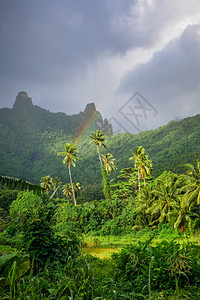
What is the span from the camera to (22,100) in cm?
18325

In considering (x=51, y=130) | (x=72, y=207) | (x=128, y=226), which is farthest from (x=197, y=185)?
(x=51, y=130)

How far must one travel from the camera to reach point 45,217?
5.49 meters

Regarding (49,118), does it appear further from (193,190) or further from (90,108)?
(193,190)

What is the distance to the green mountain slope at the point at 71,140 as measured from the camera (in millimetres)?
79000

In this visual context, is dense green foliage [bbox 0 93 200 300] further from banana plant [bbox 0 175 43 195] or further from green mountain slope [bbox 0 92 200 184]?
green mountain slope [bbox 0 92 200 184]

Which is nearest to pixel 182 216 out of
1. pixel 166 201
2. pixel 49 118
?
pixel 166 201

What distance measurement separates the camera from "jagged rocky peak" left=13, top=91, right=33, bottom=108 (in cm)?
17985

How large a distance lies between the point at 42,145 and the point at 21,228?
136 meters

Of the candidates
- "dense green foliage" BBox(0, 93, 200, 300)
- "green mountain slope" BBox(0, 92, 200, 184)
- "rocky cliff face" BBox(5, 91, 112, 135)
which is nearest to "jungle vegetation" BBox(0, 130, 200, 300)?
"dense green foliage" BBox(0, 93, 200, 300)

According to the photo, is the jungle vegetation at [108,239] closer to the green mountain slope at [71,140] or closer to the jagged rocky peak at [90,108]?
the green mountain slope at [71,140]

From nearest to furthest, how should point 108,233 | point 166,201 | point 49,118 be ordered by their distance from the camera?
point 166,201 → point 108,233 → point 49,118

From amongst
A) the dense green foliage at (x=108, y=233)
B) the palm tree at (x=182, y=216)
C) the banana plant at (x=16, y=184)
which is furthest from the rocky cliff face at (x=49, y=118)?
the banana plant at (x=16, y=184)

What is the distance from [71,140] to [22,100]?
225ft

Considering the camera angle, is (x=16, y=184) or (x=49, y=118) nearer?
(x=16, y=184)
